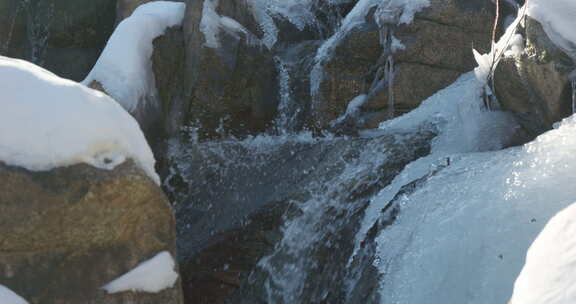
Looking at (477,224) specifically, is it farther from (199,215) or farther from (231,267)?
(199,215)

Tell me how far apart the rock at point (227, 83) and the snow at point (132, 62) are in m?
0.34

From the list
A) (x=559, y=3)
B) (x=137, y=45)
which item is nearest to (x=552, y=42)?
(x=559, y=3)

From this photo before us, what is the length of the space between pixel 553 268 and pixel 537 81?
2.74 meters

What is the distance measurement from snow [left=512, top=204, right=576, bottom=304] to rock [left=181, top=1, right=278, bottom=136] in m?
4.81

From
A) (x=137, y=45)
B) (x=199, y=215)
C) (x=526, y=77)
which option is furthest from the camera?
→ (x=137, y=45)

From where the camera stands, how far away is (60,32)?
29.1 ft

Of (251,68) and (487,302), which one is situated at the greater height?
(487,302)

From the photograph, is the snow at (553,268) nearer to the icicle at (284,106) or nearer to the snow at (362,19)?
the snow at (362,19)

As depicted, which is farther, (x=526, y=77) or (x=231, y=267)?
(x=231, y=267)

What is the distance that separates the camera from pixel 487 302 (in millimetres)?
2883

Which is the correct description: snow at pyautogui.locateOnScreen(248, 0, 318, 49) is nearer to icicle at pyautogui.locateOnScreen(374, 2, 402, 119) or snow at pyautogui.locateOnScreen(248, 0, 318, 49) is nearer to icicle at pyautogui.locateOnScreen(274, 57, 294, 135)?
icicle at pyautogui.locateOnScreen(274, 57, 294, 135)

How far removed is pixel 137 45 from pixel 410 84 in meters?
2.47

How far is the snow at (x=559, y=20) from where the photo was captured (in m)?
3.95

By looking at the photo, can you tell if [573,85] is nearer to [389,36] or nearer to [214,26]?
[389,36]
